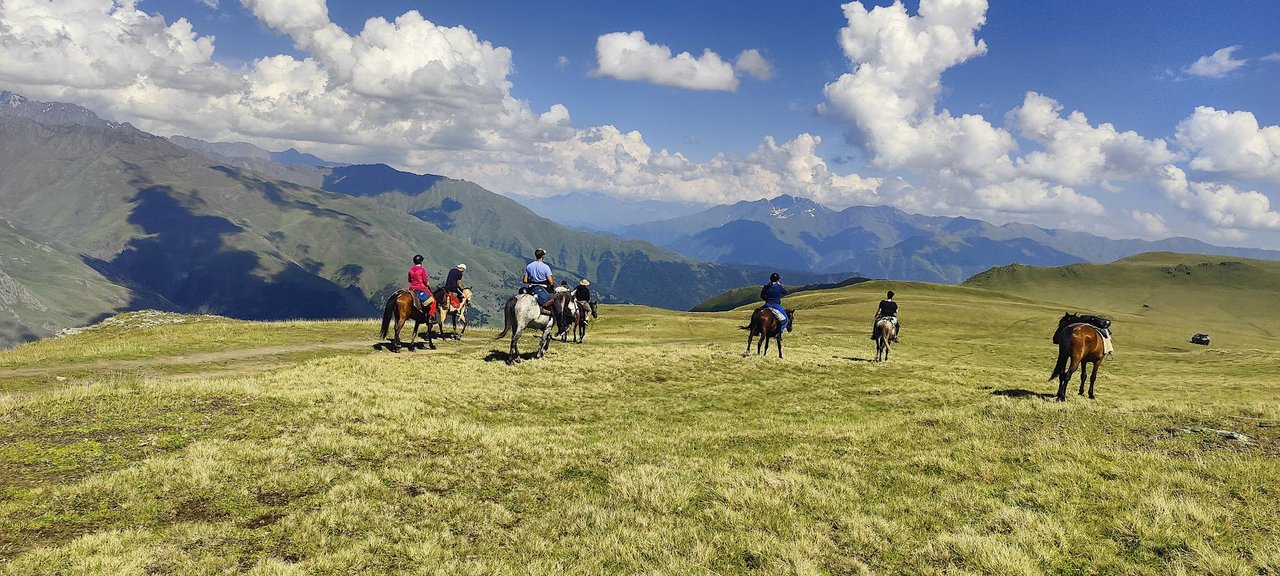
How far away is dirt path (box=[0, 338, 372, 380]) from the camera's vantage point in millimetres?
21522

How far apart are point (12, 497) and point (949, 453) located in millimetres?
18910

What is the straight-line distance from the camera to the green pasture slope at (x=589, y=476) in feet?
28.6

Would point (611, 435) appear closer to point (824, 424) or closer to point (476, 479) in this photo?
point (476, 479)

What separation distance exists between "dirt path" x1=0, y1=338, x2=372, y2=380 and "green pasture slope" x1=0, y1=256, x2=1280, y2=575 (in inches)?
12.2

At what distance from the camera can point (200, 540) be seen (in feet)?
29.2

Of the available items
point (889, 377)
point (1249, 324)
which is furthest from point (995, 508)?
point (1249, 324)

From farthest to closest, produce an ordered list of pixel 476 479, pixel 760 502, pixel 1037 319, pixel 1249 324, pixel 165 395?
pixel 1249 324, pixel 1037 319, pixel 165 395, pixel 476 479, pixel 760 502

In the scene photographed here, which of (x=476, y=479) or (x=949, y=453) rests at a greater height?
(x=949, y=453)

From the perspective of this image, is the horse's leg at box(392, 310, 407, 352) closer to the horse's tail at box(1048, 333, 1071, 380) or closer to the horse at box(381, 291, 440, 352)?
the horse at box(381, 291, 440, 352)

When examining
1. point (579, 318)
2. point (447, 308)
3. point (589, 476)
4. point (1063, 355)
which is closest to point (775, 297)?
point (579, 318)

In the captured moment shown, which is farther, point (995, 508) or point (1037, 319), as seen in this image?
point (1037, 319)

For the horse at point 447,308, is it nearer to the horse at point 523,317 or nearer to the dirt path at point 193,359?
the dirt path at point 193,359

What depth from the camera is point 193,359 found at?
85.6 feet

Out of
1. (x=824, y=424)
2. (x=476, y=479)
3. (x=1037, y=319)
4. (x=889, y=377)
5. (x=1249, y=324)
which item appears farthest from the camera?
(x=1249, y=324)
